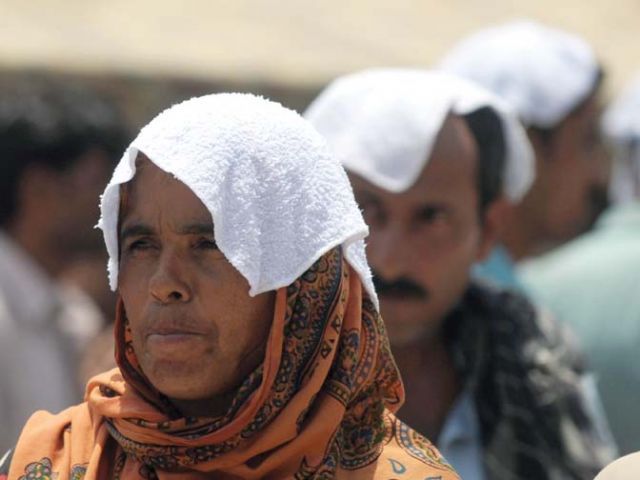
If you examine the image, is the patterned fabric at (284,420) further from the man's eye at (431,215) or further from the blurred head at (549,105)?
the blurred head at (549,105)

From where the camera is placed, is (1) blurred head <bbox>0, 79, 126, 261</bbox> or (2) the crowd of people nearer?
(2) the crowd of people

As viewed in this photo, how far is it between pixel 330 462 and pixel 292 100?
804cm

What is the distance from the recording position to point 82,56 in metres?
11.2

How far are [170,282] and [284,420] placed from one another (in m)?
0.33

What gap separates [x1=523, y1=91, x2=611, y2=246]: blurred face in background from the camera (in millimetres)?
7613

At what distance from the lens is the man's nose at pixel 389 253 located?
17.9 ft

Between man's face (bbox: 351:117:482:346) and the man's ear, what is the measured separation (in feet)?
0.44

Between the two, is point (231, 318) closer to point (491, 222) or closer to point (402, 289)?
point (402, 289)

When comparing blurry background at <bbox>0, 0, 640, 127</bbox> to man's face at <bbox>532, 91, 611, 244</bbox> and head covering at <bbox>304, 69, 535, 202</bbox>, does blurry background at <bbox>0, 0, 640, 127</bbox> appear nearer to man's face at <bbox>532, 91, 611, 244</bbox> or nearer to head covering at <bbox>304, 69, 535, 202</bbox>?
man's face at <bbox>532, 91, 611, 244</bbox>

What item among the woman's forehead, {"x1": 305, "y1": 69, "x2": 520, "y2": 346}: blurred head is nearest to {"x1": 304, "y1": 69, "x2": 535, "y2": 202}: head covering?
{"x1": 305, "y1": 69, "x2": 520, "y2": 346}: blurred head

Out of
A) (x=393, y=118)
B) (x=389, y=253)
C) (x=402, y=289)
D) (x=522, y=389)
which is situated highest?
(x=393, y=118)

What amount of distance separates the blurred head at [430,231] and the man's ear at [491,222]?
2.0 inches

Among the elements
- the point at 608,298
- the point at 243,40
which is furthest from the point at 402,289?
the point at 243,40

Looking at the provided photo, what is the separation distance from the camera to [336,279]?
3.91 meters
